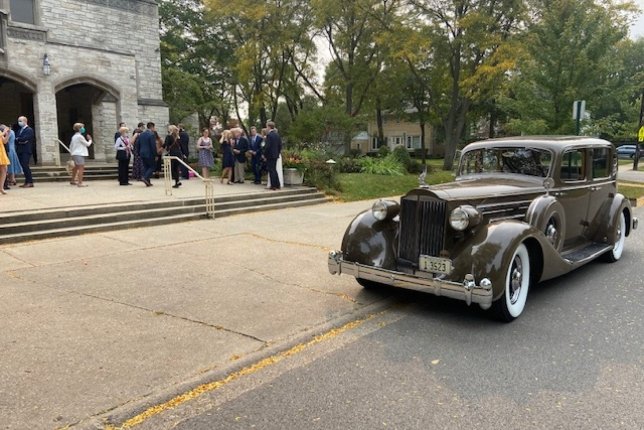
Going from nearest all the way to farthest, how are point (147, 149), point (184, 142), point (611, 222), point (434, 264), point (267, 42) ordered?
point (434, 264) < point (611, 222) < point (147, 149) < point (184, 142) < point (267, 42)

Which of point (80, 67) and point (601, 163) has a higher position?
point (80, 67)

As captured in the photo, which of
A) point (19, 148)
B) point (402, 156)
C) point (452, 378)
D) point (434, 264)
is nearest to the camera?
point (452, 378)

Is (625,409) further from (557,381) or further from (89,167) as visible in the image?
(89,167)

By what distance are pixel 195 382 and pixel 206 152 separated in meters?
12.4

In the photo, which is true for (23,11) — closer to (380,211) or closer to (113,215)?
(113,215)

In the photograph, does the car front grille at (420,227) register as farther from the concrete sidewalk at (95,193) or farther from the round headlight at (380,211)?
the concrete sidewalk at (95,193)

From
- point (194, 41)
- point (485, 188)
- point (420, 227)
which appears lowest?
point (420, 227)

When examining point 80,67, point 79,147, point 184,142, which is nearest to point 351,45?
point 80,67

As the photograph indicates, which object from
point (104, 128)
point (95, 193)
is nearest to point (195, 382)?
point (95, 193)

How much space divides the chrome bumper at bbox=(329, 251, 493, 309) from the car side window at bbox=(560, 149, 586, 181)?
279cm

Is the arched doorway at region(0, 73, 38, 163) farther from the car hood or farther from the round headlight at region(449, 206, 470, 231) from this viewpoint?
the round headlight at region(449, 206, 470, 231)

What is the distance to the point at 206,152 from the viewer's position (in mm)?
15273

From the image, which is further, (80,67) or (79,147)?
(80,67)

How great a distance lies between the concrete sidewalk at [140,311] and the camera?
11.2 feet
